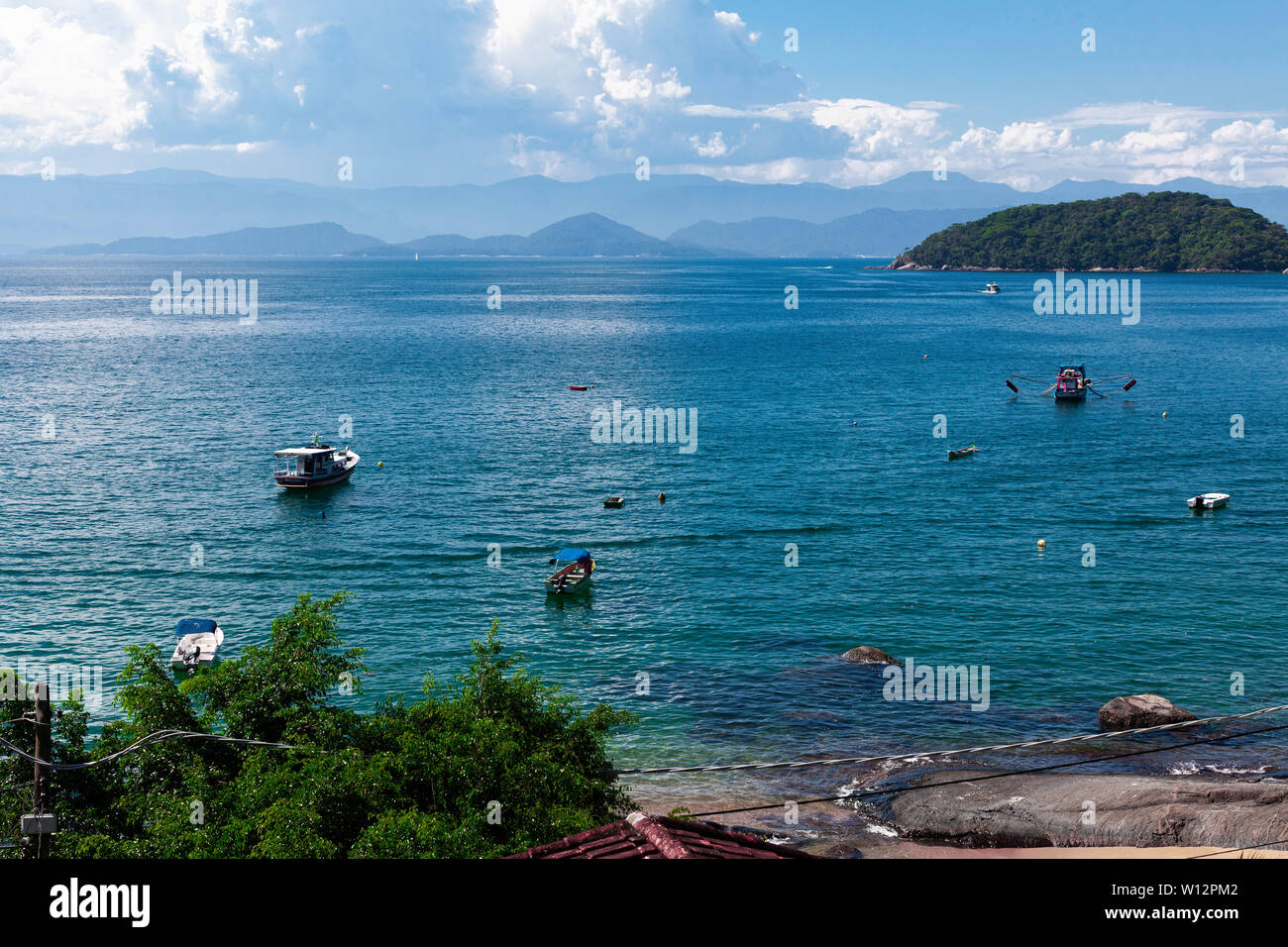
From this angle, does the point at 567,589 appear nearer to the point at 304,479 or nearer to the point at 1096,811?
the point at 304,479

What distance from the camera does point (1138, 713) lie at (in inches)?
1633

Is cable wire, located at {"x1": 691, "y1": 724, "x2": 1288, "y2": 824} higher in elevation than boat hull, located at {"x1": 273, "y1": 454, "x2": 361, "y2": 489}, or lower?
lower

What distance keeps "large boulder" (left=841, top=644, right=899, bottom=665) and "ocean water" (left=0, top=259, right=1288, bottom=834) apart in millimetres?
997

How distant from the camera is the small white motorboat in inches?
1870

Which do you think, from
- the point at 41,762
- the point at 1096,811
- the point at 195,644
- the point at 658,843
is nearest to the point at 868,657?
the point at 1096,811

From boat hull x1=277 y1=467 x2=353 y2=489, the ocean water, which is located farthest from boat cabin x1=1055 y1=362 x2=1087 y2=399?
boat hull x1=277 y1=467 x2=353 y2=489

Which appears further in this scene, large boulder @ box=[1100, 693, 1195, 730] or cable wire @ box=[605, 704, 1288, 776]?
large boulder @ box=[1100, 693, 1195, 730]

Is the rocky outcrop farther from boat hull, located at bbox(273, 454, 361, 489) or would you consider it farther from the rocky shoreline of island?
boat hull, located at bbox(273, 454, 361, 489)

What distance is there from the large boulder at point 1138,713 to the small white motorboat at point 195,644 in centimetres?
4028

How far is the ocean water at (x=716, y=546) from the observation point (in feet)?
154

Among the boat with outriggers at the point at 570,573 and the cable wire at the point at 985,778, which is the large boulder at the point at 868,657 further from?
the boat with outriggers at the point at 570,573

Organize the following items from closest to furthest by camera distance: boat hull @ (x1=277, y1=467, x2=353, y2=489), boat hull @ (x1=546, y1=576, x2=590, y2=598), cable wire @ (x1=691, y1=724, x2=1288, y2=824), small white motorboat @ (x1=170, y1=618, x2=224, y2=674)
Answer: cable wire @ (x1=691, y1=724, x2=1288, y2=824) < small white motorboat @ (x1=170, y1=618, x2=224, y2=674) < boat hull @ (x1=546, y1=576, x2=590, y2=598) < boat hull @ (x1=277, y1=467, x2=353, y2=489)
